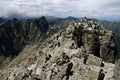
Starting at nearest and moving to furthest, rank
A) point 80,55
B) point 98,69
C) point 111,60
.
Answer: point 98,69 < point 80,55 < point 111,60

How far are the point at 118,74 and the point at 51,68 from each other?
17.6 metres

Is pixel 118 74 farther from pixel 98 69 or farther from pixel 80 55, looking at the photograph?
pixel 80 55

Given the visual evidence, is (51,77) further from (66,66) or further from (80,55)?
(80,55)

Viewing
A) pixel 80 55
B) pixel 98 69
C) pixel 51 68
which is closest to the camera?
pixel 98 69

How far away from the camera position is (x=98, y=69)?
52875 mm

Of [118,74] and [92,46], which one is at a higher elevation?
[118,74]

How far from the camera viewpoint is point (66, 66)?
5528 centimetres

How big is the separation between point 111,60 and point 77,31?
18.6 meters

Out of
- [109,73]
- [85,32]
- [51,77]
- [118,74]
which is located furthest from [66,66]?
[85,32]

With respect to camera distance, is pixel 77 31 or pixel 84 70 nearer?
pixel 84 70

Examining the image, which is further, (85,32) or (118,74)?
(85,32)

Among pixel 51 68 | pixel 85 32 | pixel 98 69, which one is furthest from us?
pixel 85 32

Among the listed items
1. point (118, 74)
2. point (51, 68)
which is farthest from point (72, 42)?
point (118, 74)

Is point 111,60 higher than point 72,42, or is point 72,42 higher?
point 72,42
